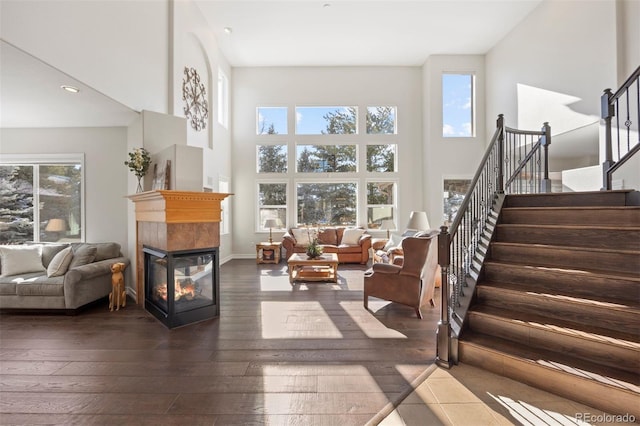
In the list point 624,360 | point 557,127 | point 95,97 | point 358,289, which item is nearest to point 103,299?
point 95,97

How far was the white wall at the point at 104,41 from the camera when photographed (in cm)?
255

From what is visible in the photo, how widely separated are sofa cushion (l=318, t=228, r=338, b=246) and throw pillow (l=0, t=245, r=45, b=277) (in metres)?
5.21

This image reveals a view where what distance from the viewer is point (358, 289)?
15.3 ft

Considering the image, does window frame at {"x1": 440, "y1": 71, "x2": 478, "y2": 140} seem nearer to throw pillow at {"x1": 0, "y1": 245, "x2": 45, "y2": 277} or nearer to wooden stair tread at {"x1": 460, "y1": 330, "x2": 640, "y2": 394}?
wooden stair tread at {"x1": 460, "y1": 330, "x2": 640, "y2": 394}

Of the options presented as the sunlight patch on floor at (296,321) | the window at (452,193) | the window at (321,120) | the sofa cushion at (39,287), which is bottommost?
the sunlight patch on floor at (296,321)

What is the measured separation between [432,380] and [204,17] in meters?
7.18

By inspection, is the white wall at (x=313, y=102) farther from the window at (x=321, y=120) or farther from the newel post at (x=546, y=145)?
the newel post at (x=546, y=145)

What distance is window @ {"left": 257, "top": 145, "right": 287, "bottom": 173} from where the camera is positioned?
7.94 metres

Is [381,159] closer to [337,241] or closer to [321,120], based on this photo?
[321,120]

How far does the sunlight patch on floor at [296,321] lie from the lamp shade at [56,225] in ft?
11.5

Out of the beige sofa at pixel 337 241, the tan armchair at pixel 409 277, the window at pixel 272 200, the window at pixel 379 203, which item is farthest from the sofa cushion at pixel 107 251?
the window at pixel 379 203

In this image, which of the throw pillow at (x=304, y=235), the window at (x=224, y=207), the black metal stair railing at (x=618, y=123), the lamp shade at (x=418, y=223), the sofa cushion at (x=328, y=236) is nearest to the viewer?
the black metal stair railing at (x=618, y=123)

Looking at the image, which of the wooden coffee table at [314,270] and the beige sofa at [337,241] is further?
the beige sofa at [337,241]

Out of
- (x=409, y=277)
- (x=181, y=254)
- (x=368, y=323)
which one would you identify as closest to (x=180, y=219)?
(x=181, y=254)
